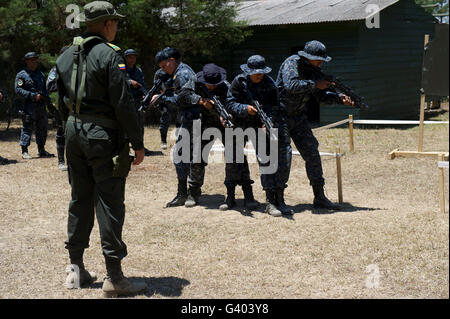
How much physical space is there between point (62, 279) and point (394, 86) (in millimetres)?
15037

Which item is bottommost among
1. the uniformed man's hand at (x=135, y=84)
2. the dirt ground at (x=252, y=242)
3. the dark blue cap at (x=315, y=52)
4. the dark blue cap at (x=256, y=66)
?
the dirt ground at (x=252, y=242)

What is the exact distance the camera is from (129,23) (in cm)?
1652

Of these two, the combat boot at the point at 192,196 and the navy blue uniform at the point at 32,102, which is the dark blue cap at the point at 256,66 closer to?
the combat boot at the point at 192,196

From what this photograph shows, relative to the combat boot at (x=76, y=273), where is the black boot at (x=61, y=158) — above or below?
above

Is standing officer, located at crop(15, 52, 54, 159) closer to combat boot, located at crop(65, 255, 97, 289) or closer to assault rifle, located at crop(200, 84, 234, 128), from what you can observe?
assault rifle, located at crop(200, 84, 234, 128)

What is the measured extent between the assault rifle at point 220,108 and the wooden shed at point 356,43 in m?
9.10

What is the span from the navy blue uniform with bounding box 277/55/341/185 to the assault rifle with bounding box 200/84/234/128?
0.71m

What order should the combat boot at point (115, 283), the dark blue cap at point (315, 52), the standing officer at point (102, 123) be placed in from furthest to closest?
the dark blue cap at point (315, 52), the combat boot at point (115, 283), the standing officer at point (102, 123)

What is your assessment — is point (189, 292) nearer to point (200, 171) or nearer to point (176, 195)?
point (200, 171)

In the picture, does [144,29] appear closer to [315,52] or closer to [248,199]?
[248,199]

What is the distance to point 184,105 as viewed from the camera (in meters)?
7.42

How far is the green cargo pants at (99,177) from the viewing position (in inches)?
171

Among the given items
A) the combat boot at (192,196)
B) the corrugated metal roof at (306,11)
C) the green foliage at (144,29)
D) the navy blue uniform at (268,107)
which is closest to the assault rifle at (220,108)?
the navy blue uniform at (268,107)

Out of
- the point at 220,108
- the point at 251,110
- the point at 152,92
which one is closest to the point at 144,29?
the point at 152,92
